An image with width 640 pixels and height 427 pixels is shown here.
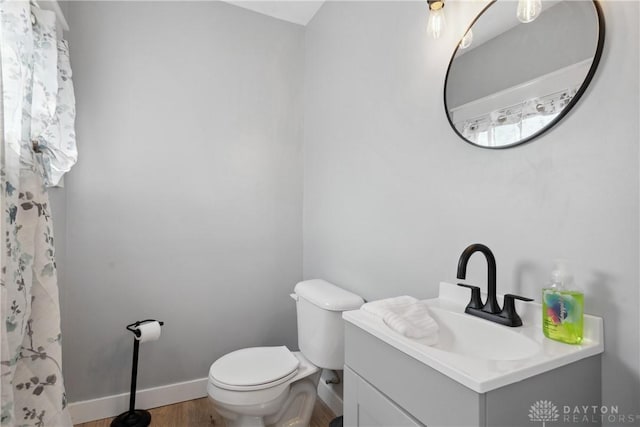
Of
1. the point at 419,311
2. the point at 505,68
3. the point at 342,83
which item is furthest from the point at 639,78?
the point at 342,83

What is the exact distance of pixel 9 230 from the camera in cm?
94

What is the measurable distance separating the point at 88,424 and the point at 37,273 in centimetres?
126

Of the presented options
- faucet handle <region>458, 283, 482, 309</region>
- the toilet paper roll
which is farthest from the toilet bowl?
faucet handle <region>458, 283, 482, 309</region>

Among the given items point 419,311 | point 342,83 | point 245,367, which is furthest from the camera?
point 342,83

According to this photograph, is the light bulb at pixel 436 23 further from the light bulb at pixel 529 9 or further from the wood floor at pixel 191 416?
the wood floor at pixel 191 416

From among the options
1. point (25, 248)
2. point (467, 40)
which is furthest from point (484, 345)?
point (25, 248)

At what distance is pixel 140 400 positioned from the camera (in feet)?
6.50

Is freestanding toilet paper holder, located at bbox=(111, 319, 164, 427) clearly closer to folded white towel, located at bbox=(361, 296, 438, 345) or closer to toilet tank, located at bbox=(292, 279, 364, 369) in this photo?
toilet tank, located at bbox=(292, 279, 364, 369)

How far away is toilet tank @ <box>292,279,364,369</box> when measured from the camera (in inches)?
65.1

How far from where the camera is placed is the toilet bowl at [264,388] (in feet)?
4.95

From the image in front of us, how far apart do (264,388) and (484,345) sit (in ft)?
3.22

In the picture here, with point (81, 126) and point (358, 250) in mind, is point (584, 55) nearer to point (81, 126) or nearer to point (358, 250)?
point (358, 250)

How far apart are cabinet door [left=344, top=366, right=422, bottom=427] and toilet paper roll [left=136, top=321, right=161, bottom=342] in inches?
46.5

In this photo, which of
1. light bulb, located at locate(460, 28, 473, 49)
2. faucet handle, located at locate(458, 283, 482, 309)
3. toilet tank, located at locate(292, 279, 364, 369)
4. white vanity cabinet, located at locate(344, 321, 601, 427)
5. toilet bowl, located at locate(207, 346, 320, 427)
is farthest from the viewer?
toilet tank, located at locate(292, 279, 364, 369)
